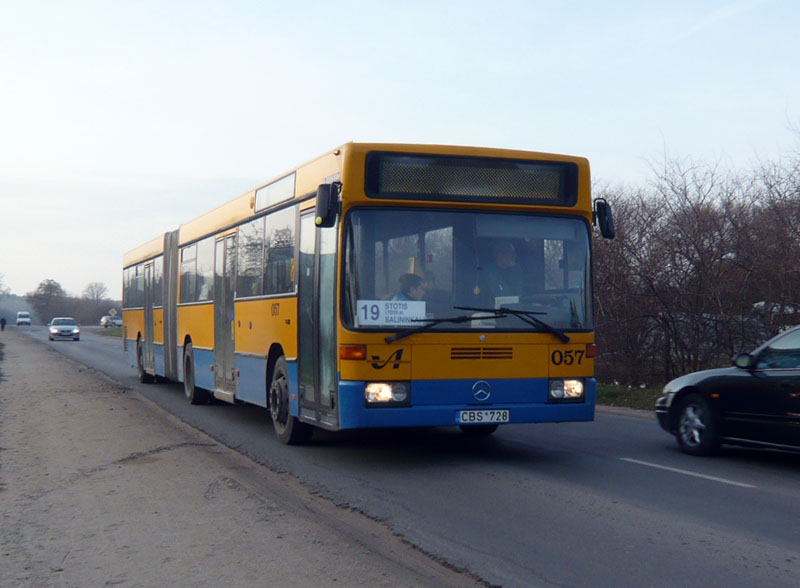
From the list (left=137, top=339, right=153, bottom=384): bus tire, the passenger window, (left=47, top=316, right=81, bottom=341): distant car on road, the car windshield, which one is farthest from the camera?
the car windshield

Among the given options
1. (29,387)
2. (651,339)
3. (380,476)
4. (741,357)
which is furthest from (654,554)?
(29,387)

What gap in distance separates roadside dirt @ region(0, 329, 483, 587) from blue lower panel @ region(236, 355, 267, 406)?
829mm

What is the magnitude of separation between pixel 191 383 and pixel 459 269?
884 cm

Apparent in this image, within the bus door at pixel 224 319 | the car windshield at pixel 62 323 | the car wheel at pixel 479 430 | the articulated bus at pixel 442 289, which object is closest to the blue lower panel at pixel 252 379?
the bus door at pixel 224 319

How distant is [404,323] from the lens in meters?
9.21

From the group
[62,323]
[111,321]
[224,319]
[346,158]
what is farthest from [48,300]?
[346,158]

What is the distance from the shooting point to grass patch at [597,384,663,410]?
17.1m

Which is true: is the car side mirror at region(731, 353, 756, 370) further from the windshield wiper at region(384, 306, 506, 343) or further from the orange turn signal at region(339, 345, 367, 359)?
the orange turn signal at region(339, 345, 367, 359)

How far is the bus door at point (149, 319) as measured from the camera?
2098 cm

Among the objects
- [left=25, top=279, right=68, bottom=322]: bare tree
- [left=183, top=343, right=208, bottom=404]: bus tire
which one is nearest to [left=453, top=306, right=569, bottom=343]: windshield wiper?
[left=183, top=343, right=208, bottom=404]: bus tire

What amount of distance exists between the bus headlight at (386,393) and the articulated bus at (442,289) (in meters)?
0.01

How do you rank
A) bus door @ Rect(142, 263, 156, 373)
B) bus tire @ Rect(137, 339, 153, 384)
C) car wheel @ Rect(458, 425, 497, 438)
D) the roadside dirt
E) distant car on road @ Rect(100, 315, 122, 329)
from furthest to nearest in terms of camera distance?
distant car on road @ Rect(100, 315, 122, 329), bus tire @ Rect(137, 339, 153, 384), bus door @ Rect(142, 263, 156, 373), car wheel @ Rect(458, 425, 497, 438), the roadside dirt

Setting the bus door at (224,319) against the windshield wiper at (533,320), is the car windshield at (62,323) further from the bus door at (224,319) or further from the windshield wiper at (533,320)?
the windshield wiper at (533,320)

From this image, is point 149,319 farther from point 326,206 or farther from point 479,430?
point 326,206
